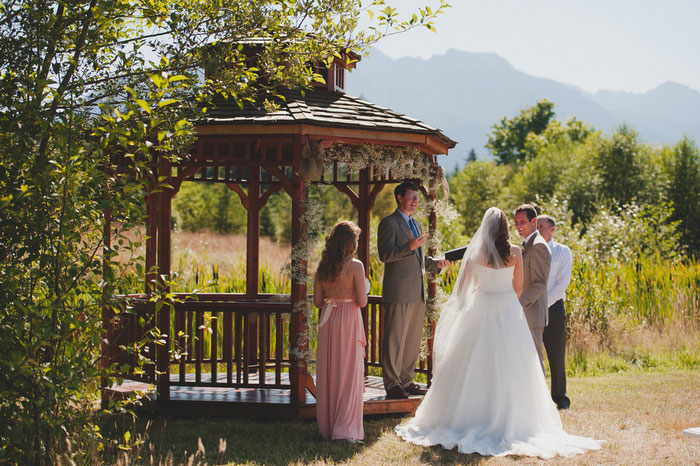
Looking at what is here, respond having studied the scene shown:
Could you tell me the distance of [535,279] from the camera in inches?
283

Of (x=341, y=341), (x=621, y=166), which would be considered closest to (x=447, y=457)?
(x=341, y=341)

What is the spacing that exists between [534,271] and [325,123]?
2615 mm

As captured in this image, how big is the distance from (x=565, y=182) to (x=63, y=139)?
25.4m

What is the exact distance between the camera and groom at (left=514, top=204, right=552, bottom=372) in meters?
7.15

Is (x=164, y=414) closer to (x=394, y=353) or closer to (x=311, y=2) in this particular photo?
(x=394, y=353)

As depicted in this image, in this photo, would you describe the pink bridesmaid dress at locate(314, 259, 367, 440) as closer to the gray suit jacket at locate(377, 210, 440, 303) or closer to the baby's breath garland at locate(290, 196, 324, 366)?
the baby's breath garland at locate(290, 196, 324, 366)

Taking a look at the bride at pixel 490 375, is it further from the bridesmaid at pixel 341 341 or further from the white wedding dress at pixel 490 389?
the bridesmaid at pixel 341 341

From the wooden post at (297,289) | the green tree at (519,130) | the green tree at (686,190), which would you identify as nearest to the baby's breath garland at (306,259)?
the wooden post at (297,289)

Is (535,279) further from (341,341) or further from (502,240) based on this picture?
(341,341)

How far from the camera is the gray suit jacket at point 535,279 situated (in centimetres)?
715

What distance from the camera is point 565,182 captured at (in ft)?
89.8

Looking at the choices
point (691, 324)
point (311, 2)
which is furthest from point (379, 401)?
point (691, 324)

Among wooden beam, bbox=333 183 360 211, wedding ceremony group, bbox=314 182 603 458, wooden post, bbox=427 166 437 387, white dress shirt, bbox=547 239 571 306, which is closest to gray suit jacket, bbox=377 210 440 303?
wooden post, bbox=427 166 437 387

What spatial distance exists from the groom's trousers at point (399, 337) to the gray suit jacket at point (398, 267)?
11cm
